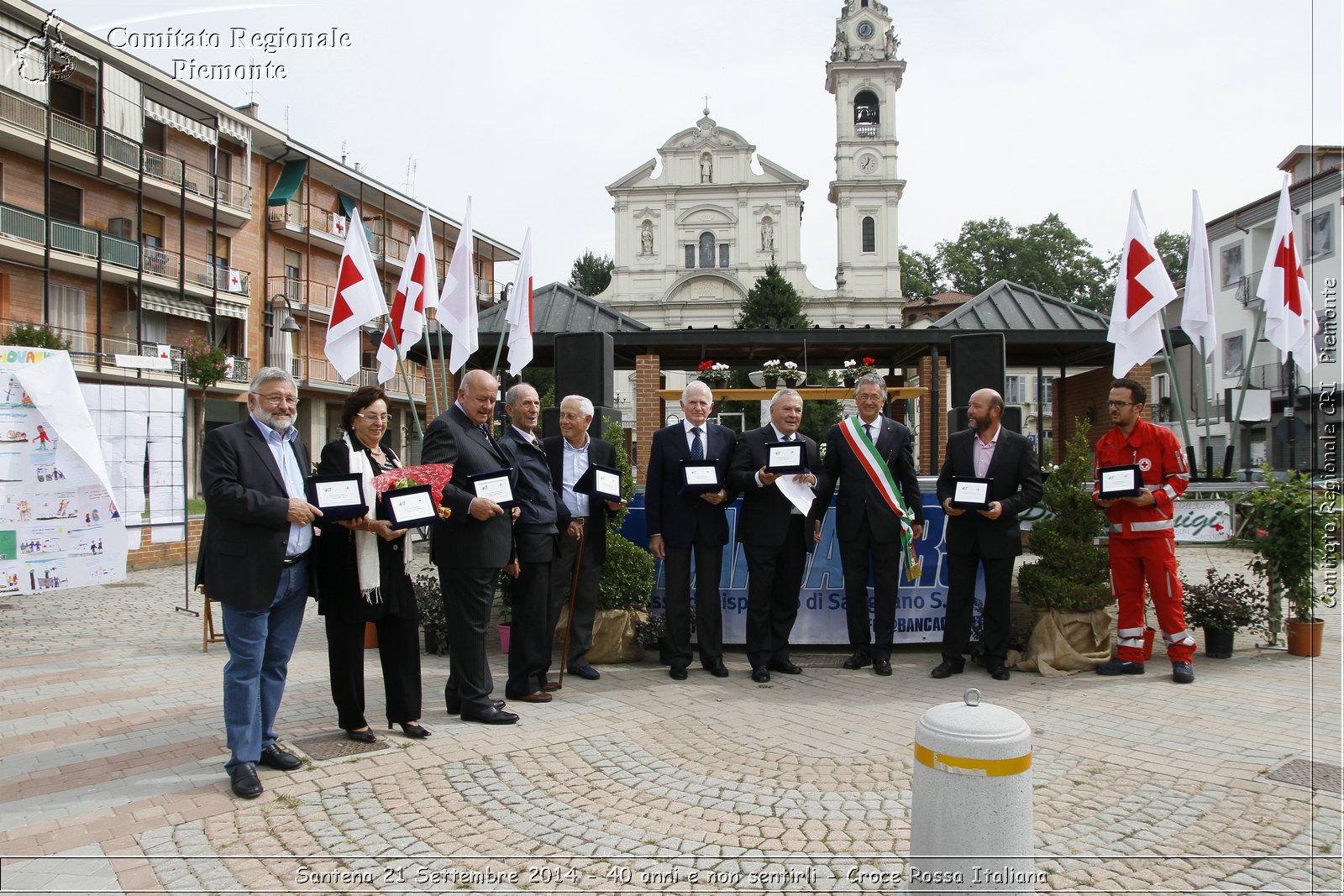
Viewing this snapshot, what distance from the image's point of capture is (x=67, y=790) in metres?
4.28

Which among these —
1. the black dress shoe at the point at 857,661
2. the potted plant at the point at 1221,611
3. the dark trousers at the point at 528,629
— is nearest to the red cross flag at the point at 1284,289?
the potted plant at the point at 1221,611

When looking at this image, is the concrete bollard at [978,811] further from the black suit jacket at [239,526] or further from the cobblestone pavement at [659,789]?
the black suit jacket at [239,526]

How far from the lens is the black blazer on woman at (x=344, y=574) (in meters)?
4.61

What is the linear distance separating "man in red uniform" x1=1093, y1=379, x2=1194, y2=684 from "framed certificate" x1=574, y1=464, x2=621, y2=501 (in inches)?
141

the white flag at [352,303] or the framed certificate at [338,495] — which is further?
the white flag at [352,303]

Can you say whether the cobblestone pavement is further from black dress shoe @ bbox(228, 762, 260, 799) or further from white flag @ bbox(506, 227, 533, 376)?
white flag @ bbox(506, 227, 533, 376)

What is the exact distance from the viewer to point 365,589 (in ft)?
15.0

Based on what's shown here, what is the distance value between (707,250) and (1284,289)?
5594 centimetres

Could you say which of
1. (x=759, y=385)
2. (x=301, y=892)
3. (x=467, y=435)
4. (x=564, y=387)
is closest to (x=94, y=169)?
(x=759, y=385)

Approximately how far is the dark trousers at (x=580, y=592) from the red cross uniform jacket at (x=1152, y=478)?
12.4 feet

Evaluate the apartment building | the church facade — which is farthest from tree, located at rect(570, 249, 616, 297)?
the apartment building

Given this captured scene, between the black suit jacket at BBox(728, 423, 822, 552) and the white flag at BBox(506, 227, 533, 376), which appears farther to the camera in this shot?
the white flag at BBox(506, 227, 533, 376)

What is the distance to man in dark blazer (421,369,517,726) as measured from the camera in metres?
5.13

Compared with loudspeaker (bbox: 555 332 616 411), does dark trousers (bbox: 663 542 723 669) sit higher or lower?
lower
